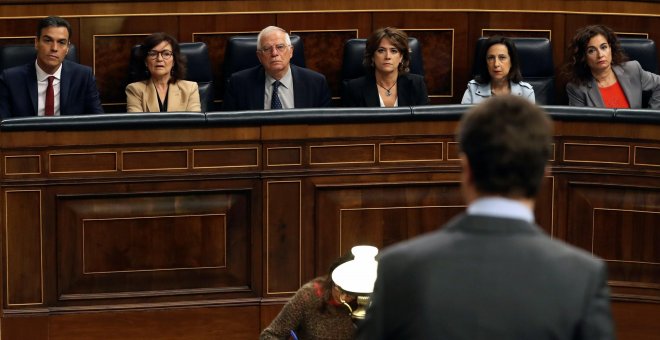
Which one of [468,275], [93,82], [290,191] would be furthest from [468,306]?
[93,82]

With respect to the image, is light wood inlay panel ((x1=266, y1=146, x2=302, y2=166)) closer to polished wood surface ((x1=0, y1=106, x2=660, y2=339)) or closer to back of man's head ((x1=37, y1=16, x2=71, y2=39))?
polished wood surface ((x1=0, y1=106, x2=660, y2=339))

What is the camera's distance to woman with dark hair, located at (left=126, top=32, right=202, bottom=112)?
444cm

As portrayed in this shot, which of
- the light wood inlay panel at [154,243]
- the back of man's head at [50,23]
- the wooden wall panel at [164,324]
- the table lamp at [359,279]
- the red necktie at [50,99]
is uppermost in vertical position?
the back of man's head at [50,23]

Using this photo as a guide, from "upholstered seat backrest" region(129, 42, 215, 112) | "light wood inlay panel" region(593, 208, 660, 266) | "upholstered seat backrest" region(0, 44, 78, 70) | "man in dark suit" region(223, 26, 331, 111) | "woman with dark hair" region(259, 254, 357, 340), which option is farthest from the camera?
"upholstered seat backrest" region(129, 42, 215, 112)

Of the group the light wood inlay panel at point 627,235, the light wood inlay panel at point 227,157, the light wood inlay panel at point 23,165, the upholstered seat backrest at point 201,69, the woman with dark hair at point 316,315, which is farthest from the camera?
the upholstered seat backrest at point 201,69

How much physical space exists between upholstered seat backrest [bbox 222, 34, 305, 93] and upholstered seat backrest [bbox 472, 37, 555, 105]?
67cm

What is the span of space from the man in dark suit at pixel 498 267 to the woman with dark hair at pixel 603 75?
3283 millimetres

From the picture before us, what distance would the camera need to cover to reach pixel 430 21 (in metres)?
4.93

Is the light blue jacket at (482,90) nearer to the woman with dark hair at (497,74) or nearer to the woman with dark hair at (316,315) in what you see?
the woman with dark hair at (497,74)

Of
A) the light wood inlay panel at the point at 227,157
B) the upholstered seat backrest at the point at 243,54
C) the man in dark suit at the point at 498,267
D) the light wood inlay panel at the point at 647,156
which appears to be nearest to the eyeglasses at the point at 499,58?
the upholstered seat backrest at the point at 243,54

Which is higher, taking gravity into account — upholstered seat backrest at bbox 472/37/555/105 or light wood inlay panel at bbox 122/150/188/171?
upholstered seat backrest at bbox 472/37/555/105

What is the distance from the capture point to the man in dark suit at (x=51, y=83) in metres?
4.25

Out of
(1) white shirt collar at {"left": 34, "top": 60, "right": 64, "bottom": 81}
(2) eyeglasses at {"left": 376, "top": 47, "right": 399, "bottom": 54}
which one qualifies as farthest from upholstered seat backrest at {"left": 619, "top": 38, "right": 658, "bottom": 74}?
(1) white shirt collar at {"left": 34, "top": 60, "right": 64, "bottom": 81}

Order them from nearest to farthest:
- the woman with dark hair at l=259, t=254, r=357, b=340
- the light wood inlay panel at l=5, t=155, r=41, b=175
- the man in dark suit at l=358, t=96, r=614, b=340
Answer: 1. the man in dark suit at l=358, t=96, r=614, b=340
2. the woman with dark hair at l=259, t=254, r=357, b=340
3. the light wood inlay panel at l=5, t=155, r=41, b=175
